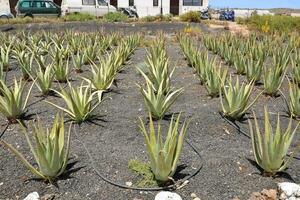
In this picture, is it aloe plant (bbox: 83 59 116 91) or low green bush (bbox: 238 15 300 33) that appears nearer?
aloe plant (bbox: 83 59 116 91)

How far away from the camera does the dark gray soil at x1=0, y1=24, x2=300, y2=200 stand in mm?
2879

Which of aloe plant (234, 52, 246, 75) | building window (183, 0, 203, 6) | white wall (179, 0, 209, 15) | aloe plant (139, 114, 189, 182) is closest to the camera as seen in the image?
aloe plant (139, 114, 189, 182)

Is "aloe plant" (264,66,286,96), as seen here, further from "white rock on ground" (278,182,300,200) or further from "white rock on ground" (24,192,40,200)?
"white rock on ground" (24,192,40,200)

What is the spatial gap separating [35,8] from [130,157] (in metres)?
24.7

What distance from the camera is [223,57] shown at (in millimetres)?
8539

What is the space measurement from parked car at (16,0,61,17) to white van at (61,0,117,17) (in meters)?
2.76

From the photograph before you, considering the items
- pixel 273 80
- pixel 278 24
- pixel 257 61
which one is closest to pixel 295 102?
pixel 273 80

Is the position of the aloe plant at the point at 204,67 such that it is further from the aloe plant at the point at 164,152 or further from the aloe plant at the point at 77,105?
the aloe plant at the point at 164,152

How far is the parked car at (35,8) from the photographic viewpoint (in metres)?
25.4

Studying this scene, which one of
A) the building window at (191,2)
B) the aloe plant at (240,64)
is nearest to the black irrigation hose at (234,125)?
the aloe plant at (240,64)

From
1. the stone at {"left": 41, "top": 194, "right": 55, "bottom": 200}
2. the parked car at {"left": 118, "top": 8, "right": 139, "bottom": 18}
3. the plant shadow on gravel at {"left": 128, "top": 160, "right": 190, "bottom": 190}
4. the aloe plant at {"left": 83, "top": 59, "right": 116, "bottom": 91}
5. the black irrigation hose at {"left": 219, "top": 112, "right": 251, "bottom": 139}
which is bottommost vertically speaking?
the stone at {"left": 41, "top": 194, "right": 55, "bottom": 200}

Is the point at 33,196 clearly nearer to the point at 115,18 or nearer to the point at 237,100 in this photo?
the point at 237,100

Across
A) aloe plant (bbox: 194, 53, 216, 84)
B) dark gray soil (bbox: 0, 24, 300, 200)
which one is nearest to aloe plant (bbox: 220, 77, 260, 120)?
dark gray soil (bbox: 0, 24, 300, 200)

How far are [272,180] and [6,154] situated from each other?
244cm
